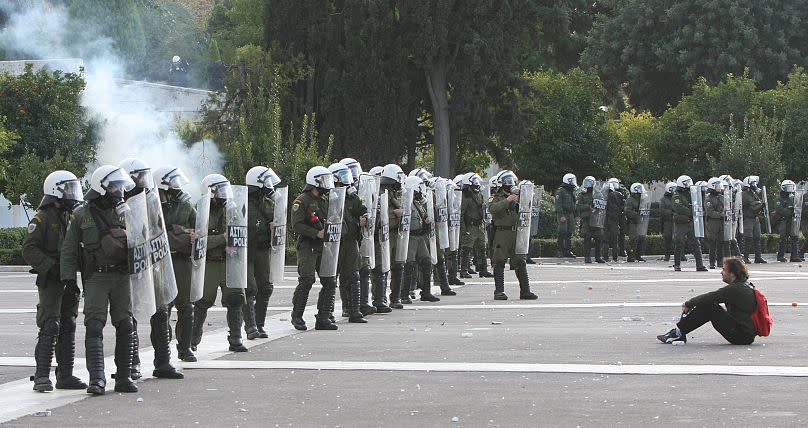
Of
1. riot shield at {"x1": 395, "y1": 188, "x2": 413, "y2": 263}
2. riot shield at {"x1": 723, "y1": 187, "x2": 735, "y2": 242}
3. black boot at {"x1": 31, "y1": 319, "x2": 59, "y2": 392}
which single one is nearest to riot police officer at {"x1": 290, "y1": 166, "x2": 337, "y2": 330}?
riot shield at {"x1": 395, "y1": 188, "x2": 413, "y2": 263}

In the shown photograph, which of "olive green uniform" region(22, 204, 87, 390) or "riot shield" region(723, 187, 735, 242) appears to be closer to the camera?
"olive green uniform" region(22, 204, 87, 390)

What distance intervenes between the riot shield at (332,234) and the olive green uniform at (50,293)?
5258 millimetres

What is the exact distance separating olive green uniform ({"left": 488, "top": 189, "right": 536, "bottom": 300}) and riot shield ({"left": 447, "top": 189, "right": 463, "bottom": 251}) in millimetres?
2469

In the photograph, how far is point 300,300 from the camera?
53.7 feet

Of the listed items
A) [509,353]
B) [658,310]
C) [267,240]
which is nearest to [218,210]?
[267,240]

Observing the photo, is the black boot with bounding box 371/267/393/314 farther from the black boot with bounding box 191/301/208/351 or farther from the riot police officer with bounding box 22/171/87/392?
the riot police officer with bounding box 22/171/87/392

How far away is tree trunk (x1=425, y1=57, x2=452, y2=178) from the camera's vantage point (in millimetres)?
42688

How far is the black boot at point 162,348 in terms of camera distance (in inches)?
476

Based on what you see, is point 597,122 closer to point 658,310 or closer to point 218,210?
point 658,310

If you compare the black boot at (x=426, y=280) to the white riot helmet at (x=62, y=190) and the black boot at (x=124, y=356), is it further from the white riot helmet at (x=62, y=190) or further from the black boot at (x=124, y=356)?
the white riot helmet at (x=62, y=190)

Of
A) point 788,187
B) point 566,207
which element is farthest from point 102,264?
point 566,207

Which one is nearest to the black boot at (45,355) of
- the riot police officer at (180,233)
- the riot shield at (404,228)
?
the riot police officer at (180,233)

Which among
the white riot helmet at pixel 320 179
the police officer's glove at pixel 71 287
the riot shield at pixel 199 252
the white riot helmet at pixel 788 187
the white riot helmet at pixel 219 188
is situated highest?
the white riot helmet at pixel 788 187

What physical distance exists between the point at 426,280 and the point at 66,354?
32.8 feet
